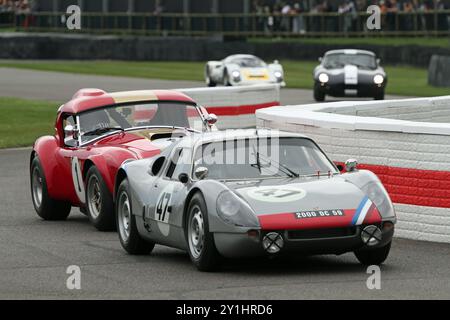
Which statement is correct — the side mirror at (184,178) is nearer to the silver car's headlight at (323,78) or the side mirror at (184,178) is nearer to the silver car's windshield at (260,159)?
the silver car's windshield at (260,159)

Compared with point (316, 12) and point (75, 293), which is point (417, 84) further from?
point (75, 293)

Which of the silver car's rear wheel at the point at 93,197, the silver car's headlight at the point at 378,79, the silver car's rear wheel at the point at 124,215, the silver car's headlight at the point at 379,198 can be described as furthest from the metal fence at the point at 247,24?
the silver car's headlight at the point at 379,198

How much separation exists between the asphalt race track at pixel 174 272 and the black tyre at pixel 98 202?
14 centimetres

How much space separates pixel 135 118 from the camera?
15047mm

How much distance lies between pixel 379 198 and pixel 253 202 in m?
1.06

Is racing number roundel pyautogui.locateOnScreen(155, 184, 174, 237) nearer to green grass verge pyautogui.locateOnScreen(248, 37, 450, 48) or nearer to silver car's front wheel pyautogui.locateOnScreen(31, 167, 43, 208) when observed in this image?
silver car's front wheel pyautogui.locateOnScreen(31, 167, 43, 208)

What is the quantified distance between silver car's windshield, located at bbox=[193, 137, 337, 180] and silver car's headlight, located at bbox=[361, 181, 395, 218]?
0.54m

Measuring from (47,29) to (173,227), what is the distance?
5703cm

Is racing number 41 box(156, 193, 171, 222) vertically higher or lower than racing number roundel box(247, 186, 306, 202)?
lower

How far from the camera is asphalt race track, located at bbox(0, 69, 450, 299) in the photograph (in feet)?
31.7

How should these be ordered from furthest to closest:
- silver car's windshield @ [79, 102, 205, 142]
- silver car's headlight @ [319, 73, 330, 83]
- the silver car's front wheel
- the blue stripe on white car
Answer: silver car's headlight @ [319, 73, 330, 83] < the silver car's front wheel < silver car's windshield @ [79, 102, 205, 142] < the blue stripe on white car

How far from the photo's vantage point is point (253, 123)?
2861 centimetres

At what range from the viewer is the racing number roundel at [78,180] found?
14.4m

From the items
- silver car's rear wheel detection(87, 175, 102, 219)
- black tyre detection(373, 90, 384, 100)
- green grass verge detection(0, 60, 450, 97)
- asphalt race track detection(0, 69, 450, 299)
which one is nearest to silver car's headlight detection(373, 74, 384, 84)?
black tyre detection(373, 90, 384, 100)
